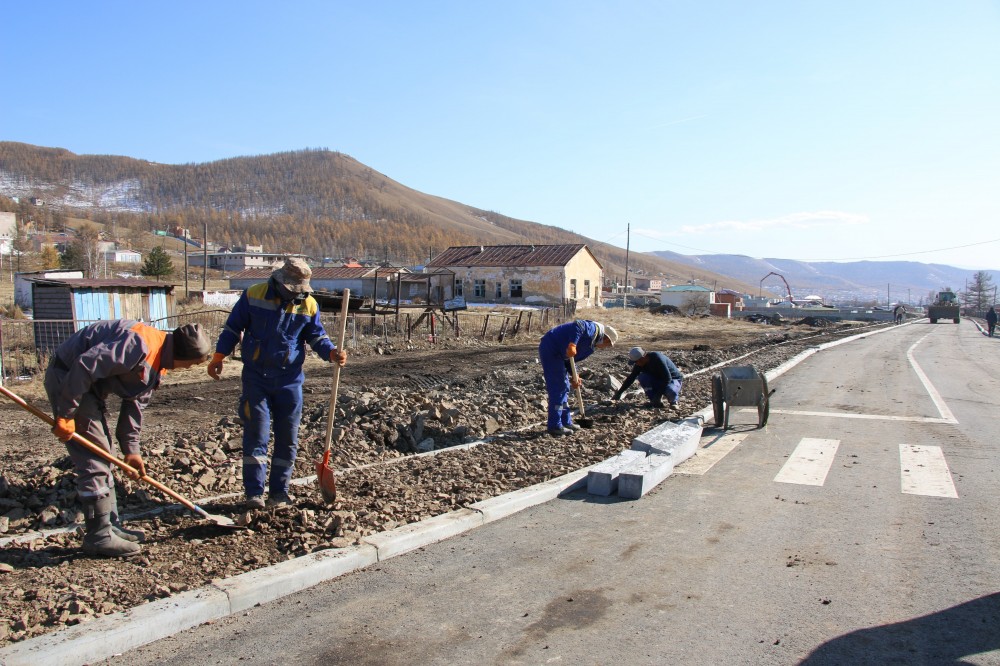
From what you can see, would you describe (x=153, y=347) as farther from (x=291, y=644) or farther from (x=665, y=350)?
(x=665, y=350)

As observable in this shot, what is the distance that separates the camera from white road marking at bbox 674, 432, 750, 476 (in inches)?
296

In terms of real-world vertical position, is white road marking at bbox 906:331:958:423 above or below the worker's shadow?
below

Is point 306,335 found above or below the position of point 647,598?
above

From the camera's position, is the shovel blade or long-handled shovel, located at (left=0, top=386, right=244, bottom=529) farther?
the shovel blade

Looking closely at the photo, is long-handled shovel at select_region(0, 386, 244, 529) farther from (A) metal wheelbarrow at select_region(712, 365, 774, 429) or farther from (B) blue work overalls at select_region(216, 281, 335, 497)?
(A) metal wheelbarrow at select_region(712, 365, 774, 429)

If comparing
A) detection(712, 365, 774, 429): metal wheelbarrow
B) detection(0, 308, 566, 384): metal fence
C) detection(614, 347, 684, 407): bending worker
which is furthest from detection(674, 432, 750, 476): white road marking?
detection(0, 308, 566, 384): metal fence

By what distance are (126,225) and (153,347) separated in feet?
549

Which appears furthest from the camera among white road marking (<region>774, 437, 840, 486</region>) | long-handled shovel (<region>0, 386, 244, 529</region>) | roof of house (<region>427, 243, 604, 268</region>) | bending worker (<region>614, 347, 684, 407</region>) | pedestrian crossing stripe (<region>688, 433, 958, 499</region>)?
roof of house (<region>427, 243, 604, 268</region>)

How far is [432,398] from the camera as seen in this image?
1025cm

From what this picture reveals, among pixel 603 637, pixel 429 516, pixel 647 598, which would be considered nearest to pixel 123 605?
pixel 429 516

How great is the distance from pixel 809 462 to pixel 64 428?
716 centimetres

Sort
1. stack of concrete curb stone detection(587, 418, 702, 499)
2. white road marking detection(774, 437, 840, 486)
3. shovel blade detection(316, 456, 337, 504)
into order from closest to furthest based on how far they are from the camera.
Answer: shovel blade detection(316, 456, 337, 504) < stack of concrete curb stone detection(587, 418, 702, 499) < white road marking detection(774, 437, 840, 486)

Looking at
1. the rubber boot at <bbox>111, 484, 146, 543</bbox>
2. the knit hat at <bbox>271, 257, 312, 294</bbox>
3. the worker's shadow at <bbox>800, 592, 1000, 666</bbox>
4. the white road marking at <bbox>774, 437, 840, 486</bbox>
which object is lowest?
the white road marking at <bbox>774, 437, 840, 486</bbox>

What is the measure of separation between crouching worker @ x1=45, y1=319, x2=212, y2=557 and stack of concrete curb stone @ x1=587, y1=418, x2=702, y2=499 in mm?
3627
